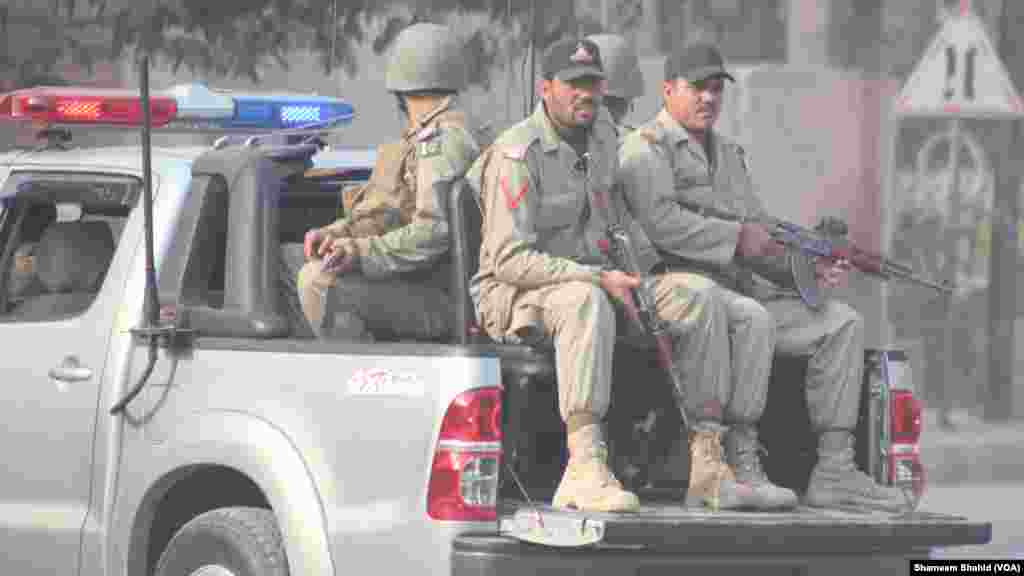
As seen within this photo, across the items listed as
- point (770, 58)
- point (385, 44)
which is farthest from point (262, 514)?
point (770, 58)

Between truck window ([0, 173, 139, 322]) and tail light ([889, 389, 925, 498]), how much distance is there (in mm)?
2275

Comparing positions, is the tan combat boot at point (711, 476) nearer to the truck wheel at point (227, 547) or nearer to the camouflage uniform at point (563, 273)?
the camouflage uniform at point (563, 273)

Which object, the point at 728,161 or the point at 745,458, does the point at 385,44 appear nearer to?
the point at 728,161

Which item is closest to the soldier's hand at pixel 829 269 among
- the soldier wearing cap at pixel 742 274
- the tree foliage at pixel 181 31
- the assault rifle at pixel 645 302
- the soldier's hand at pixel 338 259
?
the soldier wearing cap at pixel 742 274

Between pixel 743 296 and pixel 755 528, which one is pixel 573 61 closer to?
pixel 743 296

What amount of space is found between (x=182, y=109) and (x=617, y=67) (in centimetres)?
140

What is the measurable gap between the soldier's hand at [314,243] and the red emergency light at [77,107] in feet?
2.26

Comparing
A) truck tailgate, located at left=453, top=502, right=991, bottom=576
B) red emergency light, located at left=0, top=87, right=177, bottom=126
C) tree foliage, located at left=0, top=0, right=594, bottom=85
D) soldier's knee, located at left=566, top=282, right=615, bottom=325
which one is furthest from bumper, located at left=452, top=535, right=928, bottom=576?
tree foliage, located at left=0, top=0, right=594, bottom=85

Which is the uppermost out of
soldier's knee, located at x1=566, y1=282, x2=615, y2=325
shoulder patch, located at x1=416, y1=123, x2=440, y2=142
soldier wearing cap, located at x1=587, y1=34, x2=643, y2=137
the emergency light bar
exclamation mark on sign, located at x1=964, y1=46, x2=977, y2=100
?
exclamation mark on sign, located at x1=964, y1=46, x2=977, y2=100

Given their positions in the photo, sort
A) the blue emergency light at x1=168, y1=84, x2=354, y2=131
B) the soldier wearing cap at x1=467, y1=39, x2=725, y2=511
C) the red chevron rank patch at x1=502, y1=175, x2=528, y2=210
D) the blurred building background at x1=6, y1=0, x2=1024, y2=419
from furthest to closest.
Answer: the blurred building background at x1=6, y1=0, x2=1024, y2=419 < the blue emergency light at x1=168, y1=84, x2=354, y2=131 < the red chevron rank patch at x1=502, y1=175, x2=528, y2=210 < the soldier wearing cap at x1=467, y1=39, x2=725, y2=511

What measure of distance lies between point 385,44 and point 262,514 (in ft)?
11.3

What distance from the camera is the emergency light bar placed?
303 inches

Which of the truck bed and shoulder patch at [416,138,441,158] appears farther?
shoulder patch at [416,138,441,158]

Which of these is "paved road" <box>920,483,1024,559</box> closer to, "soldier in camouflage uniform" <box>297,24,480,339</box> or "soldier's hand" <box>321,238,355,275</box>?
"soldier in camouflage uniform" <box>297,24,480,339</box>
